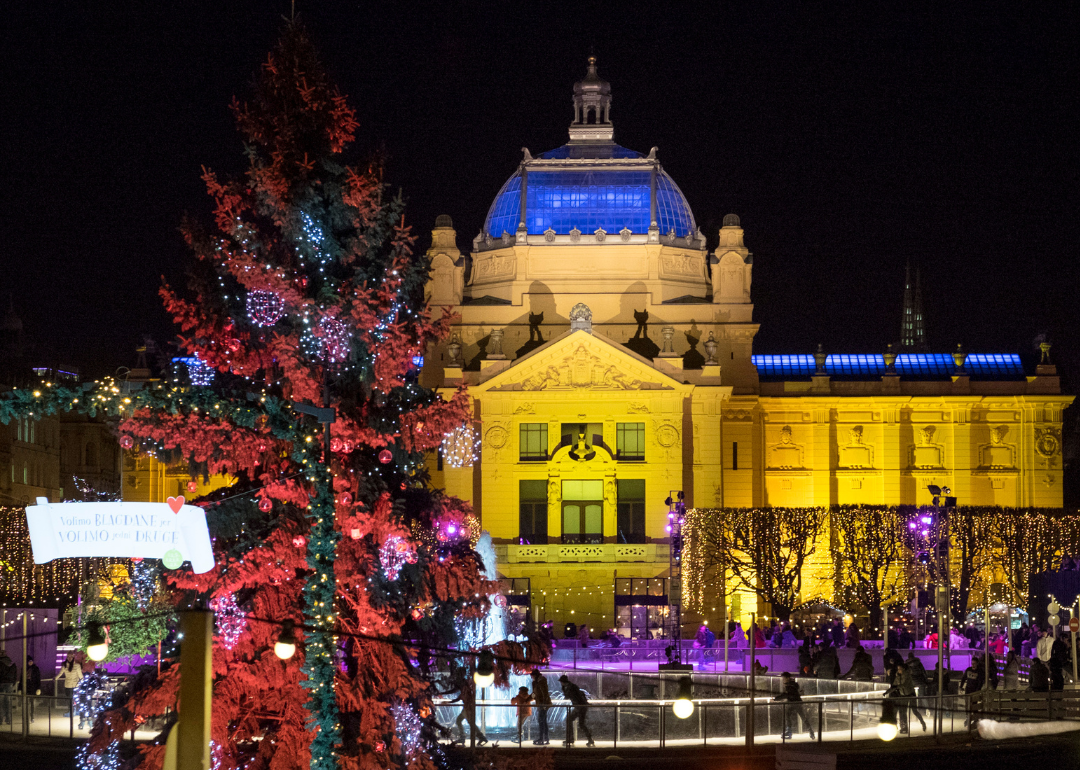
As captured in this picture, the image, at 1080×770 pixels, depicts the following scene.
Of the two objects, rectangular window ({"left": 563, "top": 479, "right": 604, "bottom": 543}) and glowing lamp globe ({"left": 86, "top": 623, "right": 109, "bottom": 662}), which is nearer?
glowing lamp globe ({"left": 86, "top": 623, "right": 109, "bottom": 662})

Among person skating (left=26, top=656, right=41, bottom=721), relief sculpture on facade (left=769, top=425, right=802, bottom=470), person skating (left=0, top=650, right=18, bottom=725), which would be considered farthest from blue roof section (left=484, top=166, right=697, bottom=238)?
person skating (left=26, top=656, right=41, bottom=721)

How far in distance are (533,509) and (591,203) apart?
18.3 m

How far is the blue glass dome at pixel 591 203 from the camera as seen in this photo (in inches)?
3420

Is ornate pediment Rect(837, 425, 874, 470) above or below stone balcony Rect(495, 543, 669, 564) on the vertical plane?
above

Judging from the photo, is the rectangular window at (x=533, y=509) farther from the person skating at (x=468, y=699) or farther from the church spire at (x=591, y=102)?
the person skating at (x=468, y=699)

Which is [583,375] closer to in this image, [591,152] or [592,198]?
[592,198]

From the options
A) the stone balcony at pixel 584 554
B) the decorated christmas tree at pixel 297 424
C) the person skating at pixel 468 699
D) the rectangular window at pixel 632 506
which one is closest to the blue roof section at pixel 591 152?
the rectangular window at pixel 632 506

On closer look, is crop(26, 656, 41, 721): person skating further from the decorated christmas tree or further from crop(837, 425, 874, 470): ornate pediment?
crop(837, 425, 874, 470): ornate pediment

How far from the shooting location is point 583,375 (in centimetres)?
7925

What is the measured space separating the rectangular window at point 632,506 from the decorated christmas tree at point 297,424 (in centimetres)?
5768

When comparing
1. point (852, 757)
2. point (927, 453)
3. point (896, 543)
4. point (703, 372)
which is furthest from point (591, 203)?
point (852, 757)

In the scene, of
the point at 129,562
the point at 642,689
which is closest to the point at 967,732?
the point at 642,689

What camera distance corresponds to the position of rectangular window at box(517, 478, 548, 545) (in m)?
78.9

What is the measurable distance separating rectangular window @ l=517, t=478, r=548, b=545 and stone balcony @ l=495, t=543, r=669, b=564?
11.8ft
